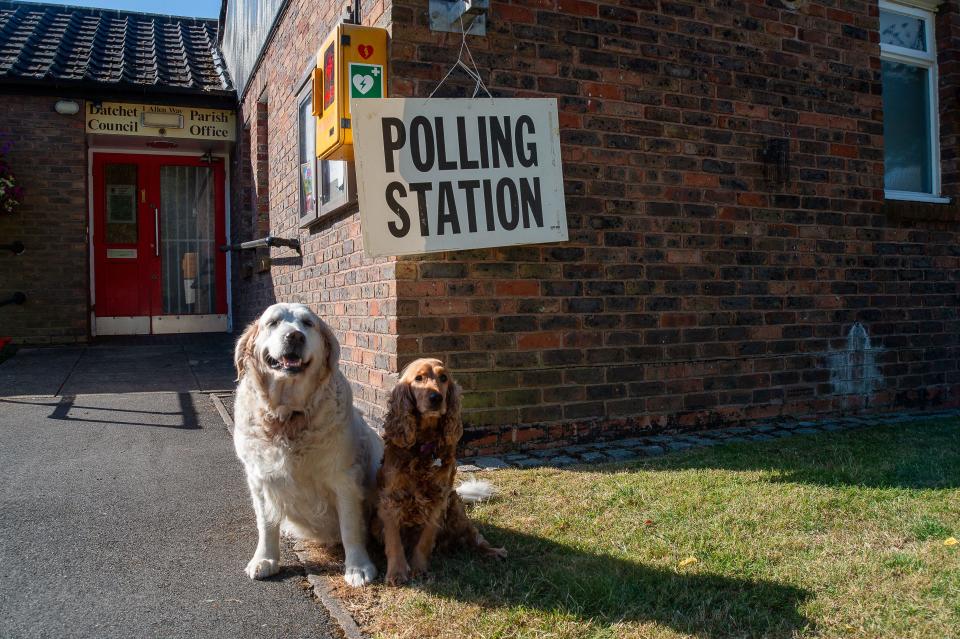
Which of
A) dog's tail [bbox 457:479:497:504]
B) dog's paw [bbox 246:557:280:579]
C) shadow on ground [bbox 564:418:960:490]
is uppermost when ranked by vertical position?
dog's tail [bbox 457:479:497:504]

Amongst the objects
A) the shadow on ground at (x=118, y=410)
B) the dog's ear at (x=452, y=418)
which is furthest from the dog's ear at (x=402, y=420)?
the shadow on ground at (x=118, y=410)

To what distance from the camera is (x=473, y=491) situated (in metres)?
3.66

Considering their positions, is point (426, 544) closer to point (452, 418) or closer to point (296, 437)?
point (452, 418)

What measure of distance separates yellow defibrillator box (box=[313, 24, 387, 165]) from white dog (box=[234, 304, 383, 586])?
1.98 m

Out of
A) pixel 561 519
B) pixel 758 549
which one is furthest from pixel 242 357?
pixel 758 549

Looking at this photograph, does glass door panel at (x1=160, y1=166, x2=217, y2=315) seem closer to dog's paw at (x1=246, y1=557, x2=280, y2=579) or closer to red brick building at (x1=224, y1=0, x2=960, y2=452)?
red brick building at (x1=224, y1=0, x2=960, y2=452)

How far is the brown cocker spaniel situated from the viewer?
281cm

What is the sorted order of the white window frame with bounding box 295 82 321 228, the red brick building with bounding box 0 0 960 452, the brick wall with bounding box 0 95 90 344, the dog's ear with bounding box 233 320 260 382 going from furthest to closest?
the brick wall with bounding box 0 95 90 344 < the white window frame with bounding box 295 82 321 228 < the red brick building with bounding box 0 0 960 452 < the dog's ear with bounding box 233 320 260 382

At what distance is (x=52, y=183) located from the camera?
10.1m

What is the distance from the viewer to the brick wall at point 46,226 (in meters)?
9.95

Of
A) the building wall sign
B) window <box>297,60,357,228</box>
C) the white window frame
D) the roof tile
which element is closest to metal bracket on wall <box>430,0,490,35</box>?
window <box>297,60,357,228</box>

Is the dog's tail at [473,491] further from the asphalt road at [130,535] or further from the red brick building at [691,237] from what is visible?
the red brick building at [691,237]

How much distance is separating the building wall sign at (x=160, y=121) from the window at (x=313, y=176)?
16.2 feet

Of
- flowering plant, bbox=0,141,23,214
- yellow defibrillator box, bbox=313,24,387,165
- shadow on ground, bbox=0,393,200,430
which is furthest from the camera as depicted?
flowering plant, bbox=0,141,23,214
